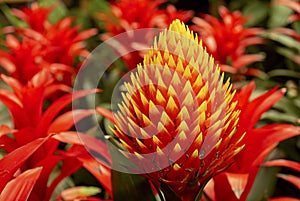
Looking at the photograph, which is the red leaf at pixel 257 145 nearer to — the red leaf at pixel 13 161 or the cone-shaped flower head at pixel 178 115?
the cone-shaped flower head at pixel 178 115

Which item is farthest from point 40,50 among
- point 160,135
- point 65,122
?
point 160,135

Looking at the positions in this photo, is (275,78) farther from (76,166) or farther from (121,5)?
(76,166)

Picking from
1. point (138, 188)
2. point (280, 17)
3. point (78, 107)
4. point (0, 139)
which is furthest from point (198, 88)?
point (280, 17)

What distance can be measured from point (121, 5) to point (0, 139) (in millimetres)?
790

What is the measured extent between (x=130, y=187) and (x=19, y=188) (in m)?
0.18

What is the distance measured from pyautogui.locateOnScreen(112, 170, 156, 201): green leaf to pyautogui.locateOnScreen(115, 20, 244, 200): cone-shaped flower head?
16 centimetres

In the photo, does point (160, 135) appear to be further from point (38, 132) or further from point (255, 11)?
point (255, 11)

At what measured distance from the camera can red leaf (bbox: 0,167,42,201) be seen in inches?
27.0

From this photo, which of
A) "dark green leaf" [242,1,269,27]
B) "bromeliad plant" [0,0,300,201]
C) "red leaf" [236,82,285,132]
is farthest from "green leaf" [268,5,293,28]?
"red leaf" [236,82,285,132]

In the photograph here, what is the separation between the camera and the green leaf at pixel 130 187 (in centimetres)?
81

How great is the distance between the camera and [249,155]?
0.86m

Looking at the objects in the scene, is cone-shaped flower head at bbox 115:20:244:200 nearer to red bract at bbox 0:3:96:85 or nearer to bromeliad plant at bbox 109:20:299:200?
bromeliad plant at bbox 109:20:299:200

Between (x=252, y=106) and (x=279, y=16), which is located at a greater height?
(x=279, y=16)

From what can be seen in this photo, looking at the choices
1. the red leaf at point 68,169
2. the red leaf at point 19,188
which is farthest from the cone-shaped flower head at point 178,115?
the red leaf at point 68,169
